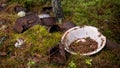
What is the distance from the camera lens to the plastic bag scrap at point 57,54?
4297 millimetres

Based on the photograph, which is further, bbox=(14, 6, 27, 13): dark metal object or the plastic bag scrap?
bbox=(14, 6, 27, 13): dark metal object

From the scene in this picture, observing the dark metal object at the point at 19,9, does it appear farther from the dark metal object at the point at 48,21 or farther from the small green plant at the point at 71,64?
the small green plant at the point at 71,64

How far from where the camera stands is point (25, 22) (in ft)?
17.1

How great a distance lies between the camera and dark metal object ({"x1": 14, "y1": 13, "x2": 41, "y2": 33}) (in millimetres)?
5145

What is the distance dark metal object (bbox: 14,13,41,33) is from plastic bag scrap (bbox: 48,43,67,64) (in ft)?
3.25

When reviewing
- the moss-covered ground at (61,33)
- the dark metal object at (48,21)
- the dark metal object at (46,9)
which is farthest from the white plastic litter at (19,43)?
the dark metal object at (46,9)

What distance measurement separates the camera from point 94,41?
183 inches

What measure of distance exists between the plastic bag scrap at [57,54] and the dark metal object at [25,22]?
990mm

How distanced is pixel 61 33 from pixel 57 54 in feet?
Result: 2.20

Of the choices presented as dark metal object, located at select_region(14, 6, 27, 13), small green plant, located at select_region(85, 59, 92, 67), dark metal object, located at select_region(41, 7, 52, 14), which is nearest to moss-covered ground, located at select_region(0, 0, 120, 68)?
small green plant, located at select_region(85, 59, 92, 67)

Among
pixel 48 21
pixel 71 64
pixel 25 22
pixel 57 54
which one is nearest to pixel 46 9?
pixel 48 21

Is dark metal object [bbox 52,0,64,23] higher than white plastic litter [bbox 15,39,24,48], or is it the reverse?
dark metal object [bbox 52,0,64,23]

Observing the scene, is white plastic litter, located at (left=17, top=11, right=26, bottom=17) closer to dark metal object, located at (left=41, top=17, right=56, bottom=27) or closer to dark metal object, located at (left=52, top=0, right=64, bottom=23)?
dark metal object, located at (left=41, top=17, right=56, bottom=27)

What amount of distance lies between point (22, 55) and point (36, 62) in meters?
0.36
